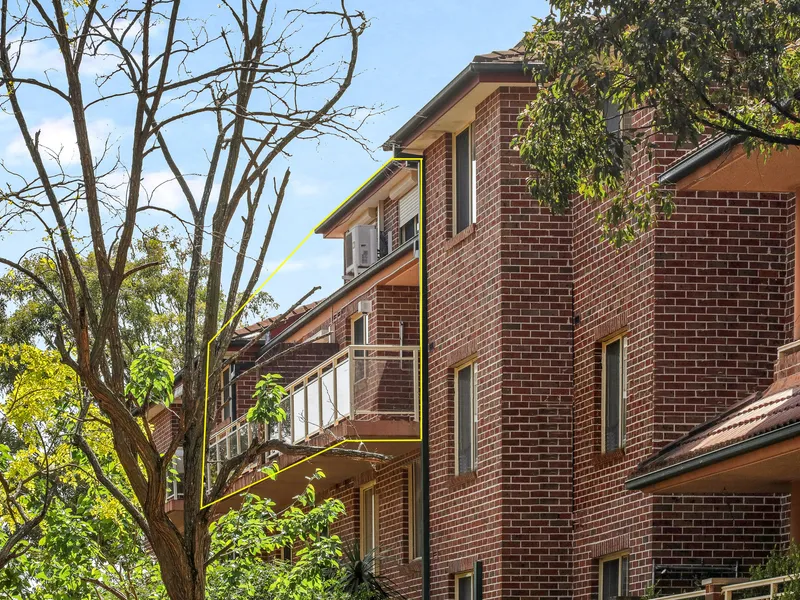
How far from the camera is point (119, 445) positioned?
14664 mm

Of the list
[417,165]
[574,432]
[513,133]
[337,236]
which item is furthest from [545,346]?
[337,236]

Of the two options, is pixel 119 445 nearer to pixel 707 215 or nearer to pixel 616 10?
pixel 616 10

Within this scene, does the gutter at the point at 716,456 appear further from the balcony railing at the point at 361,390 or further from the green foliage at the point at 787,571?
the balcony railing at the point at 361,390

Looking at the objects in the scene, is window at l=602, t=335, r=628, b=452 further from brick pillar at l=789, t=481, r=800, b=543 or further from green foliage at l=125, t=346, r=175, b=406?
green foliage at l=125, t=346, r=175, b=406

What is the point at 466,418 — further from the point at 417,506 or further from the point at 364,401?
the point at 417,506

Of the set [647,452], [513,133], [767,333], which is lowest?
[647,452]

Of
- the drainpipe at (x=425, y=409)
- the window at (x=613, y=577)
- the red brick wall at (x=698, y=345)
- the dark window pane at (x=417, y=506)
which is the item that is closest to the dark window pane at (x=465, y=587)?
the drainpipe at (x=425, y=409)

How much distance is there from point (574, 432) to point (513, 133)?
4.09 m

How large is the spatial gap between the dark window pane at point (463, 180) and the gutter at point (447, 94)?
65cm

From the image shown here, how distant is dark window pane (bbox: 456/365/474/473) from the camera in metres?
22.9

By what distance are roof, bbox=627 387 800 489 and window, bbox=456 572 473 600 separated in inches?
221

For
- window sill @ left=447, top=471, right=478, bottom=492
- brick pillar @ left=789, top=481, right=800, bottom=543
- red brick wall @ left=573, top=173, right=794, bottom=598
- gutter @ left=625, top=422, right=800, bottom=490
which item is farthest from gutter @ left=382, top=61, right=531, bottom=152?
brick pillar @ left=789, top=481, right=800, bottom=543

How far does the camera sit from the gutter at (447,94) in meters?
21.2

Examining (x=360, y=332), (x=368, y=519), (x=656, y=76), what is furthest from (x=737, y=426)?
(x=360, y=332)
